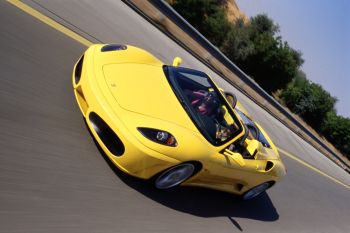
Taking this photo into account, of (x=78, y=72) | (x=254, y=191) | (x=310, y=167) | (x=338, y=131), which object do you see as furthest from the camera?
(x=338, y=131)

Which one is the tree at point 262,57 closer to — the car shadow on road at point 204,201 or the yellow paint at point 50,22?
the yellow paint at point 50,22

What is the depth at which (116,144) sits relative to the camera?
4309mm

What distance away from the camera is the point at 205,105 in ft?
17.5

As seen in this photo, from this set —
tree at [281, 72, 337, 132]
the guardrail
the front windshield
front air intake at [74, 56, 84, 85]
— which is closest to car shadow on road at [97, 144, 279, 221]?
the front windshield

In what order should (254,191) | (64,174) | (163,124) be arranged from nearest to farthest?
(64,174), (163,124), (254,191)

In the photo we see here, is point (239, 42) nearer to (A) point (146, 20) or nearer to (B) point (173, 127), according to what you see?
(A) point (146, 20)

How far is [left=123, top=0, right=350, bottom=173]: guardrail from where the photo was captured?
10.5m

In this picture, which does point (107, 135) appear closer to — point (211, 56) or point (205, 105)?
point (205, 105)

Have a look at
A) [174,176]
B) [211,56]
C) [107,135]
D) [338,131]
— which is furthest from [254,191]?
[338,131]

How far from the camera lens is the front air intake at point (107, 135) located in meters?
4.27

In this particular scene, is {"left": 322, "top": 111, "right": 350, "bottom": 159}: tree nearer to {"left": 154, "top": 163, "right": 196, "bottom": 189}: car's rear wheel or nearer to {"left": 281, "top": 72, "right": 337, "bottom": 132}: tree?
{"left": 281, "top": 72, "right": 337, "bottom": 132}: tree

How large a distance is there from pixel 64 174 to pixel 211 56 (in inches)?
336

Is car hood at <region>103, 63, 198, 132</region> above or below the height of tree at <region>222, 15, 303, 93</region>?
below

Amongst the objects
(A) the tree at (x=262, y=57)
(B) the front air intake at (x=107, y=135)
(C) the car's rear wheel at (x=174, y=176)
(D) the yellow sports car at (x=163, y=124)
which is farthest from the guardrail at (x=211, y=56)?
(A) the tree at (x=262, y=57)
